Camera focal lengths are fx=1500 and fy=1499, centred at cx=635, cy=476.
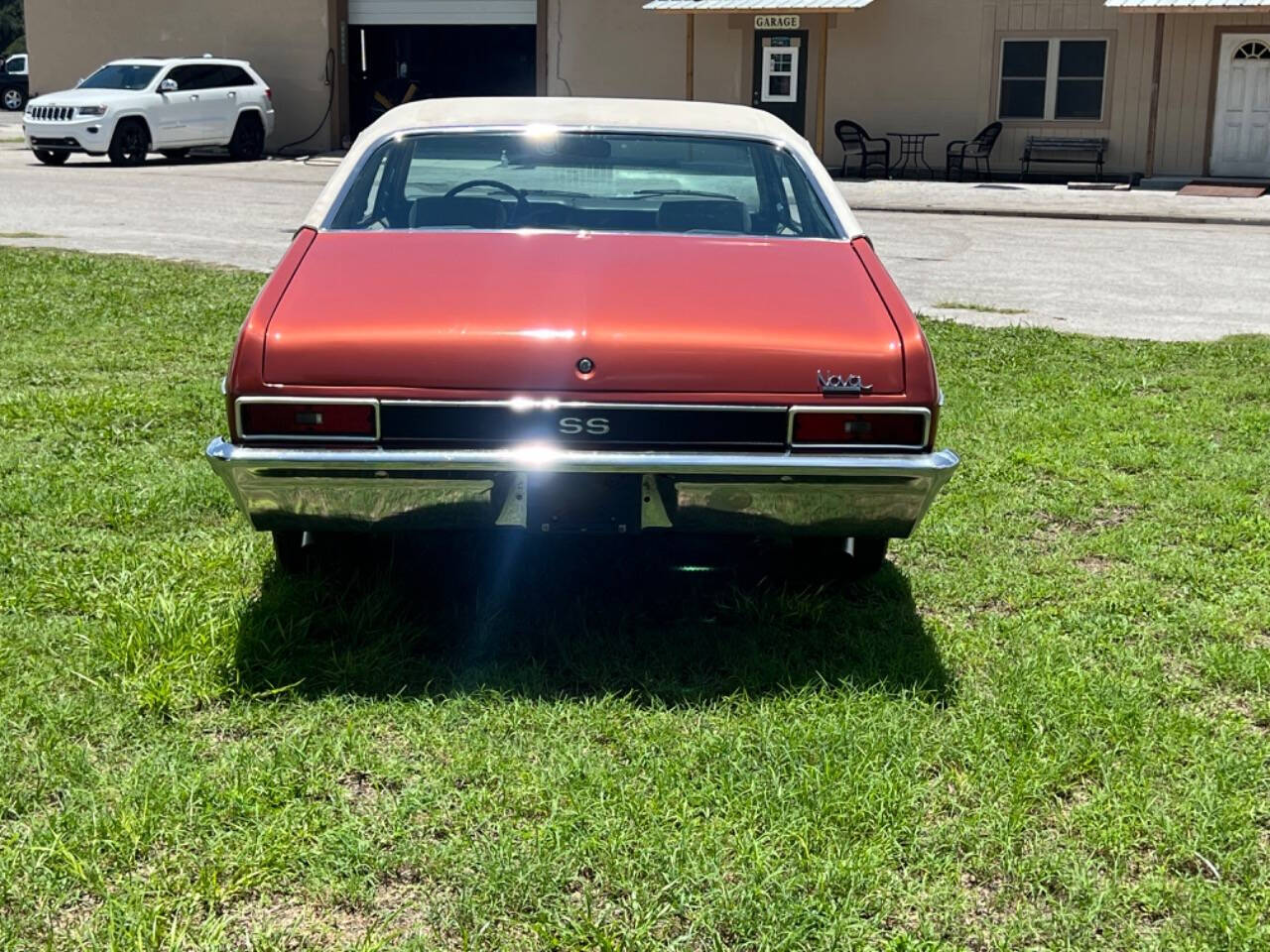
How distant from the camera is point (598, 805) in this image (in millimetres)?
3227

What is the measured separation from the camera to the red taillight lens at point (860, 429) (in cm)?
376

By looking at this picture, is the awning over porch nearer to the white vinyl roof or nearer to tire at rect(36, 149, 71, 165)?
tire at rect(36, 149, 71, 165)

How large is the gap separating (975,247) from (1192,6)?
9355mm

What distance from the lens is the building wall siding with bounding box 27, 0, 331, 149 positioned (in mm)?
29766

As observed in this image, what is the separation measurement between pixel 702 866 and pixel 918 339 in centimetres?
156

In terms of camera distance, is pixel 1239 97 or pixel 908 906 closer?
pixel 908 906

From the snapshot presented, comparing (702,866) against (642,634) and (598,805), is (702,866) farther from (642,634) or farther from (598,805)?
(642,634)

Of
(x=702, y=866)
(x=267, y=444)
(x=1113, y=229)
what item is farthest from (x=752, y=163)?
(x=1113, y=229)

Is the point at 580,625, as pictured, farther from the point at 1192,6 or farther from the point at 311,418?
the point at 1192,6

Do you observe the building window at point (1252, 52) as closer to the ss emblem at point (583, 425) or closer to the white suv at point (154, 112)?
the white suv at point (154, 112)

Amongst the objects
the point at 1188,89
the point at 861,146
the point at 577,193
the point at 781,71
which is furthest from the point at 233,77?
the point at 577,193

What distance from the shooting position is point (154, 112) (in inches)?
979

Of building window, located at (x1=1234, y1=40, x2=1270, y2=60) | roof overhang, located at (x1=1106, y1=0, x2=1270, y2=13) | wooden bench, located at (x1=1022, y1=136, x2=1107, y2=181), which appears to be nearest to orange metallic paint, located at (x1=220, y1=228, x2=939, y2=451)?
roof overhang, located at (x1=1106, y1=0, x2=1270, y2=13)

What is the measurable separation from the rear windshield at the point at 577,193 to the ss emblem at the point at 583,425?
1.24m
